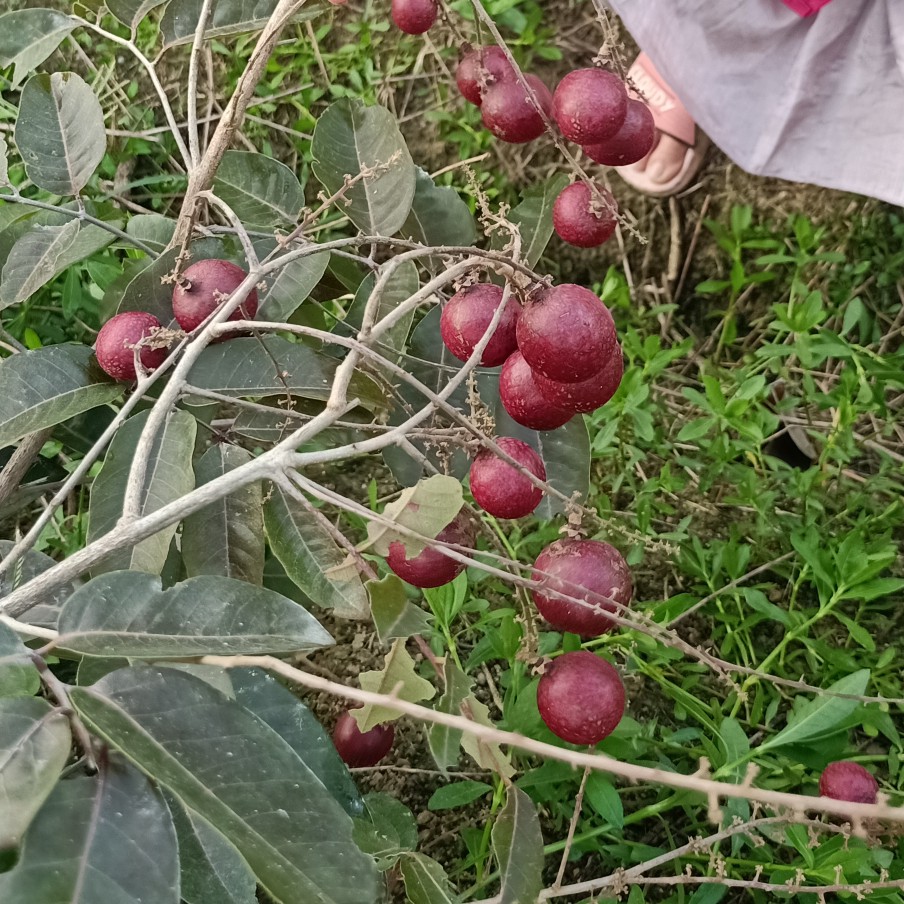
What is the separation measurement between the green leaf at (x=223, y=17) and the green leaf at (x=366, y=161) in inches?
4.8

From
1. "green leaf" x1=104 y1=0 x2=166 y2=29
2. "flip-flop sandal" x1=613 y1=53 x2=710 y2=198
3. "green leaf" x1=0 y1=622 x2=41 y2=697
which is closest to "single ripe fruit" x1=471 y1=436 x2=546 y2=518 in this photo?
"green leaf" x1=0 y1=622 x2=41 y2=697

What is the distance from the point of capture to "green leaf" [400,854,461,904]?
717mm

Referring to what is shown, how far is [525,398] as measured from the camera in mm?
667

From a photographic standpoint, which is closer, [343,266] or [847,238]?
[343,266]

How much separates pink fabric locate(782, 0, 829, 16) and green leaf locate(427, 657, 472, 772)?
3.65 ft

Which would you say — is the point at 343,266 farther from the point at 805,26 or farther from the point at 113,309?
the point at 805,26

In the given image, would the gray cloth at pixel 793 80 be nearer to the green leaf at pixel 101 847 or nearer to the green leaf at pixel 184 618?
the green leaf at pixel 184 618

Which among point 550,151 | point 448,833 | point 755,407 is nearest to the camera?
point 448,833

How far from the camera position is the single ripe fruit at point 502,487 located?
0.65m

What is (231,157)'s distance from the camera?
88 centimetres

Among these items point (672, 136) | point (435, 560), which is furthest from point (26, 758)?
point (672, 136)

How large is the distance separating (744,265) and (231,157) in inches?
44.1

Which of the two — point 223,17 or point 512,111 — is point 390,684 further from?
point 223,17

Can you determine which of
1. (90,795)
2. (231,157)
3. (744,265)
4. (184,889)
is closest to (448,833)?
(184,889)
